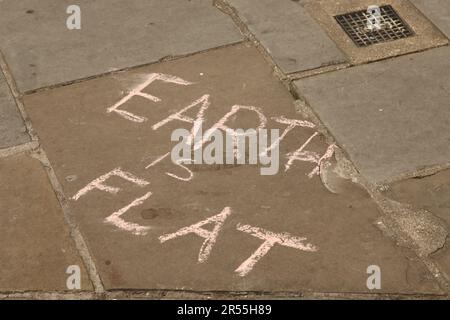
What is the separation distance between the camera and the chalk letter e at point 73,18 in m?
5.50

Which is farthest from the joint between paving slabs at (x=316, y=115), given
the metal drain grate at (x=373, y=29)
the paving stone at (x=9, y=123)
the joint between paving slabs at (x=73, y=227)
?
the paving stone at (x=9, y=123)

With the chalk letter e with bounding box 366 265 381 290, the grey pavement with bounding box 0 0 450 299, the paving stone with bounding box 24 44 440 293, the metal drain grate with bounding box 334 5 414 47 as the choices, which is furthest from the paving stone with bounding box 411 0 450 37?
the chalk letter e with bounding box 366 265 381 290

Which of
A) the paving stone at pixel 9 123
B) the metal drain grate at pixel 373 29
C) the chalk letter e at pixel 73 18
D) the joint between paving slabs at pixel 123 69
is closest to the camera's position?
the paving stone at pixel 9 123

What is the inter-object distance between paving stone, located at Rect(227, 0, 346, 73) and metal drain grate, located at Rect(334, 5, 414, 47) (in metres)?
0.20

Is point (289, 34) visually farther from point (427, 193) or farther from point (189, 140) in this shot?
point (427, 193)

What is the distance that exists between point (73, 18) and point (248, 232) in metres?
2.43

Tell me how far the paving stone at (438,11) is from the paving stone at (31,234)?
2.87m

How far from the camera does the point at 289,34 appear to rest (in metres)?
5.33

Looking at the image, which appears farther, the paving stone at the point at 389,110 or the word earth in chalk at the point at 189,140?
the paving stone at the point at 389,110

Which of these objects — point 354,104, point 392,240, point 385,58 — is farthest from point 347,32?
point 392,240

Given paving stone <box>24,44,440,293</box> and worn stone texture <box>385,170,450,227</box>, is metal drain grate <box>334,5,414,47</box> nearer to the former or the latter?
paving stone <box>24,44,440,293</box>

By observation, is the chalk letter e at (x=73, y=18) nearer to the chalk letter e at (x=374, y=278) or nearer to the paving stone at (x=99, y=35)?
the paving stone at (x=99, y=35)

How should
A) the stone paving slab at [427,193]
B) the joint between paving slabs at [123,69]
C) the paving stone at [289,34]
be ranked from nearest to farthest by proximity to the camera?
the stone paving slab at [427,193] < the joint between paving slabs at [123,69] < the paving stone at [289,34]
